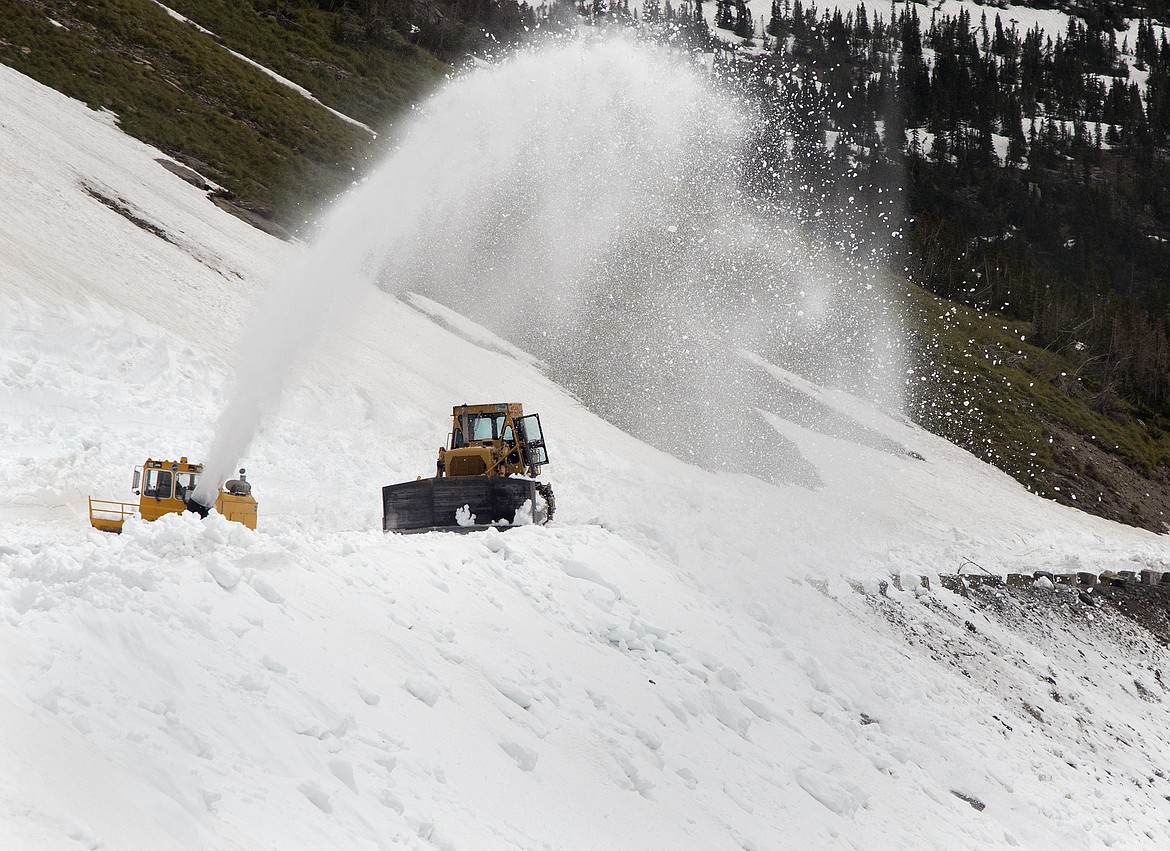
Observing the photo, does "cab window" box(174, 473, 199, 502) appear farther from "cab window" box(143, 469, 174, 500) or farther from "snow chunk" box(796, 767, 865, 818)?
"snow chunk" box(796, 767, 865, 818)

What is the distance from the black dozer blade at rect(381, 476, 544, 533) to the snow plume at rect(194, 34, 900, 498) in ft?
14.9

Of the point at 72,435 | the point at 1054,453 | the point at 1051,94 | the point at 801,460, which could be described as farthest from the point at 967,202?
the point at 72,435

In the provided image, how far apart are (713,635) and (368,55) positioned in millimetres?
72641

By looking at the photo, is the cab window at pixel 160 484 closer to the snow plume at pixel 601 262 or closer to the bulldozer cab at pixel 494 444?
the snow plume at pixel 601 262

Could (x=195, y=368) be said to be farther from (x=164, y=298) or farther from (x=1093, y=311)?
(x=1093, y=311)

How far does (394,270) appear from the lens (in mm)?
38781

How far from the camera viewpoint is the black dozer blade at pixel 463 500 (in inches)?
601

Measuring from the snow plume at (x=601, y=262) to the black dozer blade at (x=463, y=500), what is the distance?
455 centimetres

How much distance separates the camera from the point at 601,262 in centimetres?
4725

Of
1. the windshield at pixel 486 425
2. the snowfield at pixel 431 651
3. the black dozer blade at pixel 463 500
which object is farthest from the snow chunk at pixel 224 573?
the windshield at pixel 486 425

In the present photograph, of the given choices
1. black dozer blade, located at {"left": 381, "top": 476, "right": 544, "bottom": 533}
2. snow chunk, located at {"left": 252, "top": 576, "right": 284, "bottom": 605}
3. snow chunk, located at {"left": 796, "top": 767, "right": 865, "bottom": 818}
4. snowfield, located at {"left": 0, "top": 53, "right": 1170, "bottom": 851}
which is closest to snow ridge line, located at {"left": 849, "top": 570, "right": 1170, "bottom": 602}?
snowfield, located at {"left": 0, "top": 53, "right": 1170, "bottom": 851}

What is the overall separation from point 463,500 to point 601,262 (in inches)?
1320

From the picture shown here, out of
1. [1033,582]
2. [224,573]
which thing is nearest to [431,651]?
[224,573]

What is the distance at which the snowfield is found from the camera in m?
6.30
